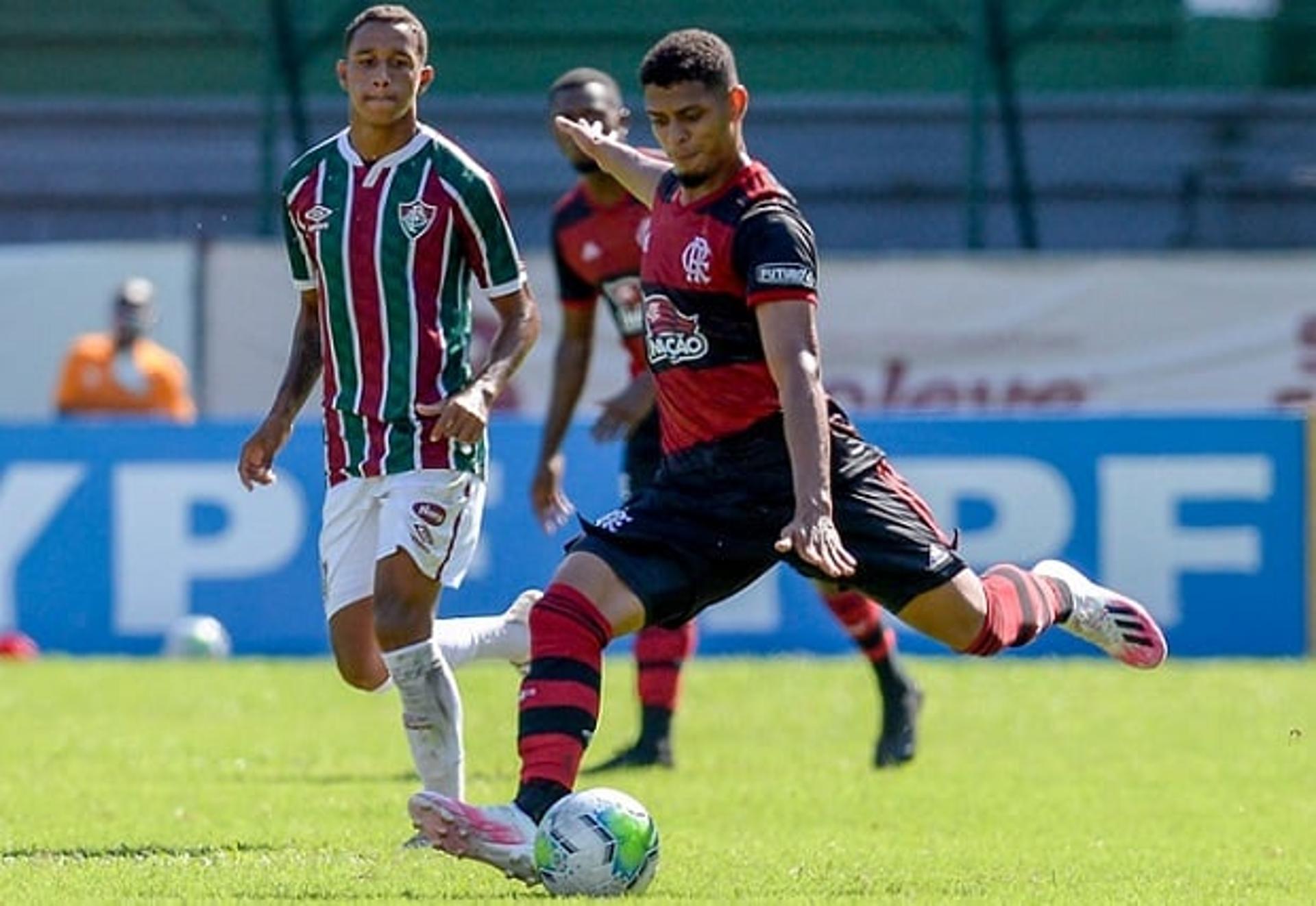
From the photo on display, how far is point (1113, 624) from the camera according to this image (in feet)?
27.3

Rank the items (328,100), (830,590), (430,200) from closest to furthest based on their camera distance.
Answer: (430,200)
(830,590)
(328,100)

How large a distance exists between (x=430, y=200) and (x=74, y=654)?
8.57m

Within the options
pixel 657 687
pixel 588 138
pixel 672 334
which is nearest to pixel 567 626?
pixel 672 334

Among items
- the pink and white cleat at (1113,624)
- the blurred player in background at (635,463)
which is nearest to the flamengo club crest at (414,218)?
the pink and white cleat at (1113,624)

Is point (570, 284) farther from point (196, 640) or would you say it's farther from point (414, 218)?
point (196, 640)

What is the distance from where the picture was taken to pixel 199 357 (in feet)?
60.6

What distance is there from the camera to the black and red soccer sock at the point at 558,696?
6887 millimetres

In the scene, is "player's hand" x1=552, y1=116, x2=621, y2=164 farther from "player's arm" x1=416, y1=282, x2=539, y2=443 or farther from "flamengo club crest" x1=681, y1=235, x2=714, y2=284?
"flamengo club crest" x1=681, y1=235, x2=714, y2=284

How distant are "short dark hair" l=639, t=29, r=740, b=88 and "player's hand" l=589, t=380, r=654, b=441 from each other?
Result: 3.11 metres

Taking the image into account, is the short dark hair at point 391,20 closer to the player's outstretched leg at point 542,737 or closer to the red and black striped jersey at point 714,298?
the red and black striped jersey at point 714,298

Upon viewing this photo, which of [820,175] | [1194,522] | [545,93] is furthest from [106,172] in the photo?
[1194,522]

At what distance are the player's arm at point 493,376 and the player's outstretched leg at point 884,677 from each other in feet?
9.06

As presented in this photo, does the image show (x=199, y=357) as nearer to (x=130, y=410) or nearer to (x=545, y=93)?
(x=130, y=410)

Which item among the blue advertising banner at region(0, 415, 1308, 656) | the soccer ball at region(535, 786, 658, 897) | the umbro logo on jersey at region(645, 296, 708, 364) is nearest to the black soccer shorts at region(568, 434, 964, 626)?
the umbro logo on jersey at region(645, 296, 708, 364)
